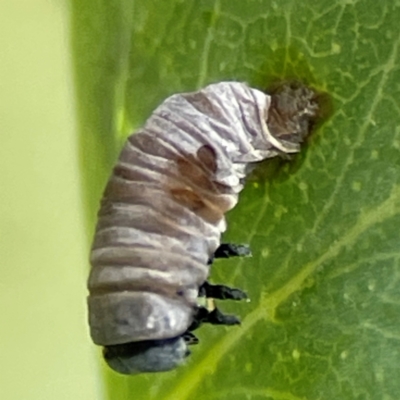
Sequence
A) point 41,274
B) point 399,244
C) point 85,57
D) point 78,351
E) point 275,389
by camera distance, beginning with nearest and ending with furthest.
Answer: point 399,244, point 275,389, point 85,57, point 78,351, point 41,274

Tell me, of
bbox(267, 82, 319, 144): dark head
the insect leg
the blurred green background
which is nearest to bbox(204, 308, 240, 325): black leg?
the insect leg

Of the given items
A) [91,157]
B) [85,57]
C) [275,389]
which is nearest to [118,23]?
[85,57]

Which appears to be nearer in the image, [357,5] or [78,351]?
[357,5]

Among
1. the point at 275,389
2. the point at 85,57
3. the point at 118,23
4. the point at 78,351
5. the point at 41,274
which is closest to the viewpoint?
the point at 275,389

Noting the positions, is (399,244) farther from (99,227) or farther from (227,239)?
(99,227)

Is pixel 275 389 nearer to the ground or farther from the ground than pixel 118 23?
nearer to the ground

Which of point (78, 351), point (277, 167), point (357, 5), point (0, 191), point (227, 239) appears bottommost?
point (78, 351)
